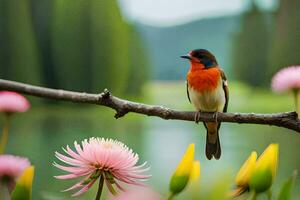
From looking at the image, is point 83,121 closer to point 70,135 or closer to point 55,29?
point 70,135

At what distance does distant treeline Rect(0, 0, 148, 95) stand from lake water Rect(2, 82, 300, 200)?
8cm

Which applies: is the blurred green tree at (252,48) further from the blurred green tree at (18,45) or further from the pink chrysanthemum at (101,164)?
the pink chrysanthemum at (101,164)

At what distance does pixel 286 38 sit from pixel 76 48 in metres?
0.52

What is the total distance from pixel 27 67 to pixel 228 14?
54cm

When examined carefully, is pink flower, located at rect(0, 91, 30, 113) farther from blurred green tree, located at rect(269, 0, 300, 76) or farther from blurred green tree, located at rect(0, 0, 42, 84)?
blurred green tree, located at rect(269, 0, 300, 76)

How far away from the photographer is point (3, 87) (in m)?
0.39

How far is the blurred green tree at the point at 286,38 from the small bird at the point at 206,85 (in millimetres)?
668

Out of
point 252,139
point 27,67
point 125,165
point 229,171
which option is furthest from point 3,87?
point 252,139

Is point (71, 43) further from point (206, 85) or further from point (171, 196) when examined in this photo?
point (171, 196)

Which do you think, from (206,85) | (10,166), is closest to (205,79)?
(206,85)

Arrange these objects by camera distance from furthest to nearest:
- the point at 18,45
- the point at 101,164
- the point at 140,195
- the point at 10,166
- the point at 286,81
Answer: the point at 18,45
the point at 286,81
the point at 10,166
the point at 101,164
the point at 140,195

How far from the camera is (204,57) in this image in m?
0.76

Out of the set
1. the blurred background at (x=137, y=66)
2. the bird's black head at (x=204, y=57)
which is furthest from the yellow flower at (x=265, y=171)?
the blurred background at (x=137, y=66)

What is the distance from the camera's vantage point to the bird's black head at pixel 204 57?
73 centimetres
